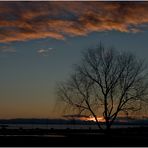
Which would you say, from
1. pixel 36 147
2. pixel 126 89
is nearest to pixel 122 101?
pixel 126 89

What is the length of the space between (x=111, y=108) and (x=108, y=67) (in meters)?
4.50

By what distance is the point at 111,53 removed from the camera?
39750mm

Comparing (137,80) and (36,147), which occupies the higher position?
(36,147)

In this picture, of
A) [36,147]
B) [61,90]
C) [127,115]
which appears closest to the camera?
[36,147]

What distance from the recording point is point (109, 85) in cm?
3822

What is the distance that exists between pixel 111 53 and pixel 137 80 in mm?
4081

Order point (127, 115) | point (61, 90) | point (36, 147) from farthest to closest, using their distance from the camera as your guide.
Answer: point (61, 90) < point (127, 115) < point (36, 147)

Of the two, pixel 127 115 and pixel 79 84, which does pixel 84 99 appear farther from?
pixel 127 115

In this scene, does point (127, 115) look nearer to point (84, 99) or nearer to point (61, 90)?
point (84, 99)

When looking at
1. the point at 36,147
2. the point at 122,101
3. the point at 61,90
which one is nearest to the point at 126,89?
the point at 122,101

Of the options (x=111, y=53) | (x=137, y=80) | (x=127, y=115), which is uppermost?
(x=111, y=53)

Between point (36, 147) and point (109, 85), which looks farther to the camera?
point (109, 85)

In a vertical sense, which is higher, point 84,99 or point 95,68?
point 95,68

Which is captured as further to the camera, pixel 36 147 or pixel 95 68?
pixel 95 68
